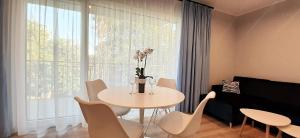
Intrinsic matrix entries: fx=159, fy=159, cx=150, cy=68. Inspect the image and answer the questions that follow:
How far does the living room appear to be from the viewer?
1893mm

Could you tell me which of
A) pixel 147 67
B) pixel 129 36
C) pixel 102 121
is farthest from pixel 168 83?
pixel 102 121

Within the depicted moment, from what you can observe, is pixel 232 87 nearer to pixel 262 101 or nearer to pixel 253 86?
pixel 253 86

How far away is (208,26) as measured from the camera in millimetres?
3539

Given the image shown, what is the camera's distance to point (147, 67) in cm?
301

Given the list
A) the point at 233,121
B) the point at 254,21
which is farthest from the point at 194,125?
the point at 254,21

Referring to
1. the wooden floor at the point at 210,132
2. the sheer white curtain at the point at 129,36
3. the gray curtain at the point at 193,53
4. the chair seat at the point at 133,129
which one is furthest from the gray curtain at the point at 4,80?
the gray curtain at the point at 193,53

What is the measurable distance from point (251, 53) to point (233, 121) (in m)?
1.85

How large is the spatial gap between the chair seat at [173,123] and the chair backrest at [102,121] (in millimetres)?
537

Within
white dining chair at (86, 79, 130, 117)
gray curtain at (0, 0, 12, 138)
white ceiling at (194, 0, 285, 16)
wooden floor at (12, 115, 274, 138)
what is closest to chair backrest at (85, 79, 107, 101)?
white dining chair at (86, 79, 130, 117)

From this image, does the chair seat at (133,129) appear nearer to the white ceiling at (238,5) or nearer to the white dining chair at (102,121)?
the white dining chair at (102,121)

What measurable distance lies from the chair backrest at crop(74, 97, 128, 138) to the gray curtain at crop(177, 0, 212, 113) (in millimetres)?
2249

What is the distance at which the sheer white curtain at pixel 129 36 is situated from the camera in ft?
8.54

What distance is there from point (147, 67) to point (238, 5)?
2427 millimetres

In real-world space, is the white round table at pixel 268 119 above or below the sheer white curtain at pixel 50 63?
below
